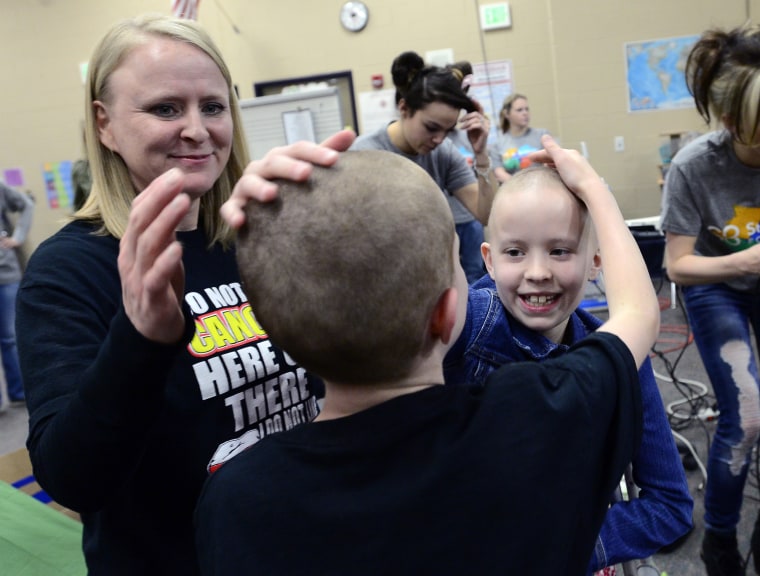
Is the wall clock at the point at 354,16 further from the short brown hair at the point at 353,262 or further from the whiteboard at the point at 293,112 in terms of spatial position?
the short brown hair at the point at 353,262

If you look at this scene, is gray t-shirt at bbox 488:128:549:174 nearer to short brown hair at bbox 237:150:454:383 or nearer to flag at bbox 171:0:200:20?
flag at bbox 171:0:200:20

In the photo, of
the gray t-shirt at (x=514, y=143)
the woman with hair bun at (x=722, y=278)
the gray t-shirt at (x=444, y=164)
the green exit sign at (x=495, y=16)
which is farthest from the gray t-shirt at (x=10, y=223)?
the green exit sign at (x=495, y=16)

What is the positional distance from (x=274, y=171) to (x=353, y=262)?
120 millimetres

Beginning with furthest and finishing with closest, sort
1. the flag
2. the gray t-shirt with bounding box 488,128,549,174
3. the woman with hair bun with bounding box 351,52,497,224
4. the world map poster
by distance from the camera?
the world map poster → the gray t-shirt with bounding box 488,128,549,174 → the flag → the woman with hair bun with bounding box 351,52,497,224

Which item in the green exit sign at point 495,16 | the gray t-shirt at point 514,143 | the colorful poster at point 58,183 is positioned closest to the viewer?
the gray t-shirt at point 514,143

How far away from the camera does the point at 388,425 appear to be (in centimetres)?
59

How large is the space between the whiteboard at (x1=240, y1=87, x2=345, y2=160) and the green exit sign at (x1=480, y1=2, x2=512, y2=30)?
101 inches

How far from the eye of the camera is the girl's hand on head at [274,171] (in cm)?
59

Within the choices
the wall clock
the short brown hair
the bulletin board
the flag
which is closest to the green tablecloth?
the short brown hair

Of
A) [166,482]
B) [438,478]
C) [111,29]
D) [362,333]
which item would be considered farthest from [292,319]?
[111,29]

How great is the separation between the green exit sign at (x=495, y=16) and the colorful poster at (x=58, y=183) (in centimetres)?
430

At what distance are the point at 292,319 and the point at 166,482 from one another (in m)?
0.45

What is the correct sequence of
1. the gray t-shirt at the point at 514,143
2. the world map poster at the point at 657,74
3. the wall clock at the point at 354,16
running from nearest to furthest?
the gray t-shirt at the point at 514,143 → the world map poster at the point at 657,74 → the wall clock at the point at 354,16

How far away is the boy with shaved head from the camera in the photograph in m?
0.58
